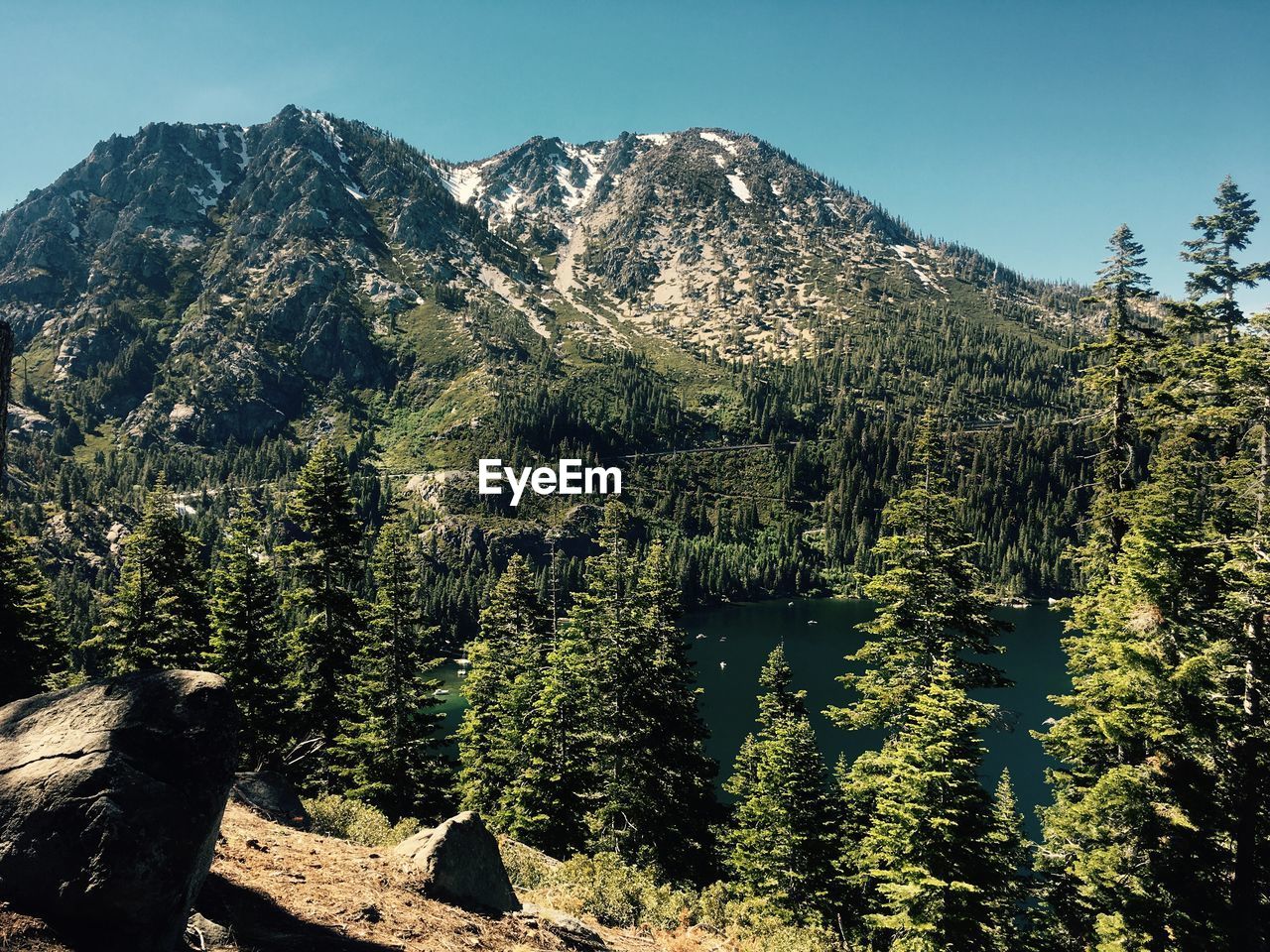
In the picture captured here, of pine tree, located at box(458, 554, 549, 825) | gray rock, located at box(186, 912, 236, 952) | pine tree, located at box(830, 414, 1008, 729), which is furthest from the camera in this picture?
pine tree, located at box(458, 554, 549, 825)

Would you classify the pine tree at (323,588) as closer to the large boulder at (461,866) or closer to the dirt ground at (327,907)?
the dirt ground at (327,907)

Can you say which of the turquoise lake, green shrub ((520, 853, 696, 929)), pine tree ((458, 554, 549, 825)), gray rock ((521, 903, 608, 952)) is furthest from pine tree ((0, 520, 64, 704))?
the turquoise lake

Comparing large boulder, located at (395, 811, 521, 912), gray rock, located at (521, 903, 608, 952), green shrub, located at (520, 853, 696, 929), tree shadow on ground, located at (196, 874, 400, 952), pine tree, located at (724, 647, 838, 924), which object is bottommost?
pine tree, located at (724, 647, 838, 924)

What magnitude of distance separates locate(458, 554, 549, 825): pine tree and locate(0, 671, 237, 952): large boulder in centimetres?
2886

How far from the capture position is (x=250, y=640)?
32625 mm

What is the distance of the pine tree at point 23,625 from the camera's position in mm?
33875

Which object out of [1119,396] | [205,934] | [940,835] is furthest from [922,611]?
[205,934]

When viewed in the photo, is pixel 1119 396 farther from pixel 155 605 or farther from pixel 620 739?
pixel 155 605

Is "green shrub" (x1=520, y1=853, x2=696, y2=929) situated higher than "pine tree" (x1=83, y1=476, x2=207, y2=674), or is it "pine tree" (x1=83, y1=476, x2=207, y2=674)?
"pine tree" (x1=83, y1=476, x2=207, y2=674)

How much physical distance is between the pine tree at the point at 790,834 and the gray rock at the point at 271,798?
22.9 meters

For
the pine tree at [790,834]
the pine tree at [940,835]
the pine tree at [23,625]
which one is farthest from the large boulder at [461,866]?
the pine tree at [23,625]

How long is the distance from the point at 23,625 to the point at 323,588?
17.8 metres

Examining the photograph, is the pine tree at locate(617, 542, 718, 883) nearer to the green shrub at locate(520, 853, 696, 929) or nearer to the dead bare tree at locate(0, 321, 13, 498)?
the green shrub at locate(520, 853, 696, 929)

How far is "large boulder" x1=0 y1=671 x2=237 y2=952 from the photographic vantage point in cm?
749
